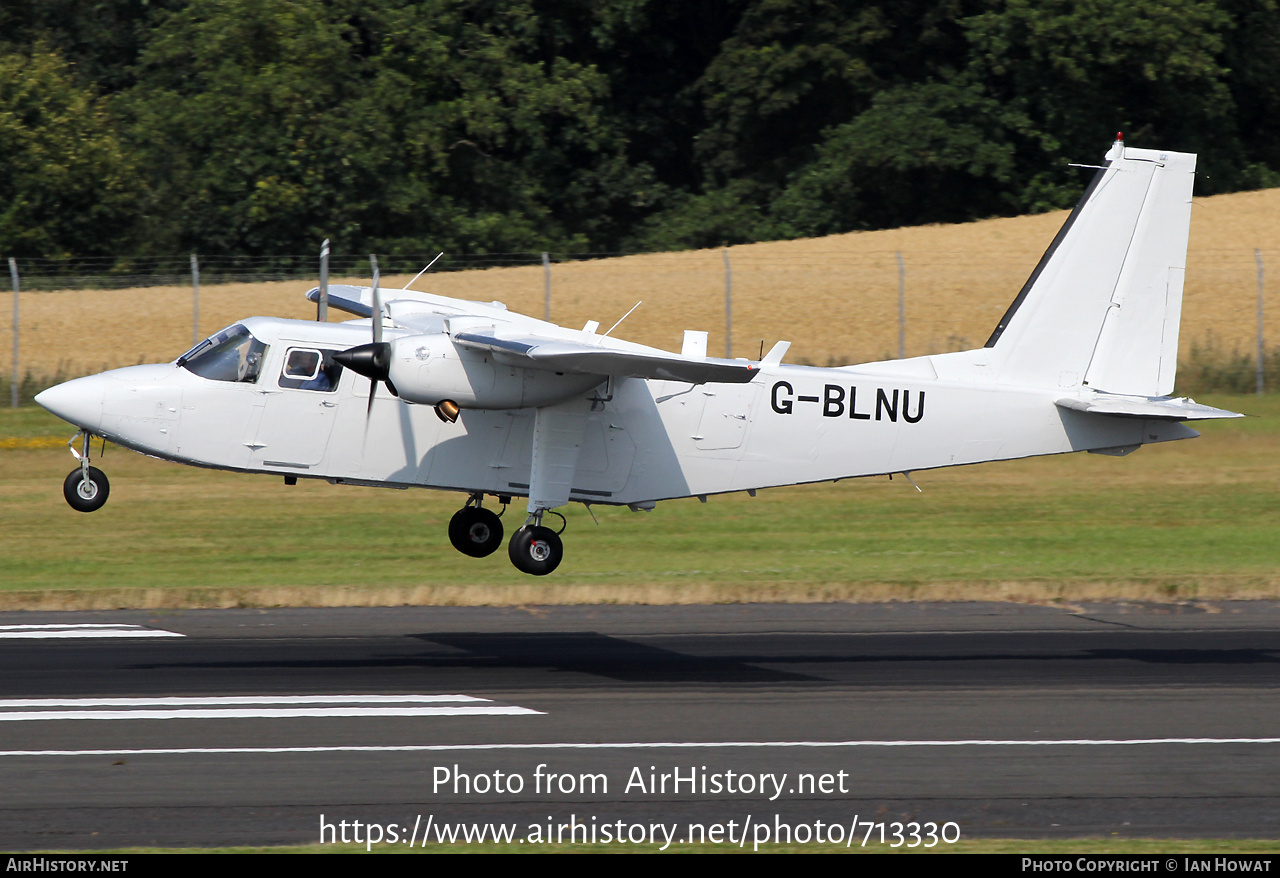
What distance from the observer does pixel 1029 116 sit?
2274 inches

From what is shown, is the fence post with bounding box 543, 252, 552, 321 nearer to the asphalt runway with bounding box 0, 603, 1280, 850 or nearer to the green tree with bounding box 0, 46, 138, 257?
the asphalt runway with bounding box 0, 603, 1280, 850

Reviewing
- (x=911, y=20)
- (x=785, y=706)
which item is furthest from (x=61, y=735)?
(x=911, y=20)

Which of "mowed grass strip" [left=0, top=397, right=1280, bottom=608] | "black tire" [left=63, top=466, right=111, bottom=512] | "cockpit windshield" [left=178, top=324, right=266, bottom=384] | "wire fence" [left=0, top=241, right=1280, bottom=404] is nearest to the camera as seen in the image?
"black tire" [left=63, top=466, right=111, bottom=512]

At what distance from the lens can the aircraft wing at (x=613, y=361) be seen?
17.1 m

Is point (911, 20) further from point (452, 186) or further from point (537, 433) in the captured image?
point (537, 433)

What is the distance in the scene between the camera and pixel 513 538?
19.6m

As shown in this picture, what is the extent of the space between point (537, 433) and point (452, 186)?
39110 millimetres

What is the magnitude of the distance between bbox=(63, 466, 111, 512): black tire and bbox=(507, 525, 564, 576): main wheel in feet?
16.4

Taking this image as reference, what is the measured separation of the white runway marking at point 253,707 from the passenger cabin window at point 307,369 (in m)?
3.79

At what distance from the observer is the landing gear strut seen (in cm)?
2085

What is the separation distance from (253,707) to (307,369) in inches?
164

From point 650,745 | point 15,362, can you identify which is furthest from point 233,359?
point 15,362

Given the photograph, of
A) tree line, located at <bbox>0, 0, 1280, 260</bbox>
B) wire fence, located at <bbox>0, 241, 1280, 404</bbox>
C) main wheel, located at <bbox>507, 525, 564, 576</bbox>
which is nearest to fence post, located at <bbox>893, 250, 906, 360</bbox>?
wire fence, located at <bbox>0, 241, 1280, 404</bbox>

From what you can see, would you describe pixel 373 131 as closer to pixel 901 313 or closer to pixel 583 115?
pixel 583 115
